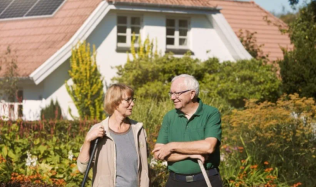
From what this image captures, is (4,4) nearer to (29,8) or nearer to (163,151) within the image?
(29,8)

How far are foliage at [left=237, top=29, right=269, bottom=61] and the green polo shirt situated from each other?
23.3 m

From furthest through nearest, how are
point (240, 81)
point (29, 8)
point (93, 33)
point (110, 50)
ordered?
point (29, 8) → point (110, 50) → point (240, 81) → point (93, 33)

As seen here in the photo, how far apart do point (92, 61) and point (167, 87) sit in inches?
124

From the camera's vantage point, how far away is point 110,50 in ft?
84.1

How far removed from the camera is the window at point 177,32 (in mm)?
27016

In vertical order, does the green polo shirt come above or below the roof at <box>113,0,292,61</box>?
below

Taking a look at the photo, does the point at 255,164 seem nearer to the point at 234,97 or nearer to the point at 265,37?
the point at 234,97

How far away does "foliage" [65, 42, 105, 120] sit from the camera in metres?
24.1

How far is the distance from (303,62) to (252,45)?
794 centimetres

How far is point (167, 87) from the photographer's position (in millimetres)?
23000

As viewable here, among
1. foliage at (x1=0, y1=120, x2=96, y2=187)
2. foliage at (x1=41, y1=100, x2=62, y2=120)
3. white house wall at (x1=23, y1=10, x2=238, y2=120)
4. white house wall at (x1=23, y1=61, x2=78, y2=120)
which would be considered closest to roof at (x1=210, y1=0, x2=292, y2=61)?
white house wall at (x1=23, y1=10, x2=238, y2=120)

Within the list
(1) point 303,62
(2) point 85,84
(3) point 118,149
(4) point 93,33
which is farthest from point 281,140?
(4) point 93,33

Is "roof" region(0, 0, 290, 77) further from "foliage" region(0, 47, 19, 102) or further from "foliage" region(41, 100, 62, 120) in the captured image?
"foliage" region(41, 100, 62, 120)

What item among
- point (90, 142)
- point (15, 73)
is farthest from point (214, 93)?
point (90, 142)
